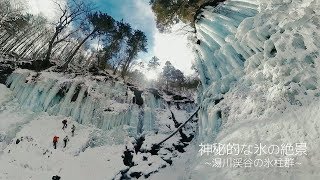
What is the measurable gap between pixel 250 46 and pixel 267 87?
10.1ft

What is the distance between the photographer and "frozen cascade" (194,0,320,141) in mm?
10086

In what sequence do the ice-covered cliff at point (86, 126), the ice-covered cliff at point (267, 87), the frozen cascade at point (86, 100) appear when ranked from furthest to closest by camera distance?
the frozen cascade at point (86, 100) → the ice-covered cliff at point (86, 126) → the ice-covered cliff at point (267, 87)

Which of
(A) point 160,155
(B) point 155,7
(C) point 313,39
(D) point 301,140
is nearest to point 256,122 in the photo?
(D) point 301,140

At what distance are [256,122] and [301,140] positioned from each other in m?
2.19

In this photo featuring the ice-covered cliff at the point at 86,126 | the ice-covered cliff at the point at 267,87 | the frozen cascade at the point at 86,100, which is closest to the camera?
the ice-covered cliff at the point at 267,87

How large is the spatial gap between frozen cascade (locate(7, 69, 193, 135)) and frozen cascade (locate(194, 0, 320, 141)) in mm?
5180

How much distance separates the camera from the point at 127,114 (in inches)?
878

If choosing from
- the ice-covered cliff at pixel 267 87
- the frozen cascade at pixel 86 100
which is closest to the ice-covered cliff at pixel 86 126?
the frozen cascade at pixel 86 100

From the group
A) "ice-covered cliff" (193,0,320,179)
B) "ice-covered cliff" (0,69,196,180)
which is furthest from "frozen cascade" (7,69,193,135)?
"ice-covered cliff" (193,0,320,179)

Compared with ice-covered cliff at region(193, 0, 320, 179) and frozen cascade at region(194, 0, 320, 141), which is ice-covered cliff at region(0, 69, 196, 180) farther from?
ice-covered cliff at region(193, 0, 320, 179)

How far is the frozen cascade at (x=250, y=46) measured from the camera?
10.1m

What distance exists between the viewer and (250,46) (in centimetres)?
1342

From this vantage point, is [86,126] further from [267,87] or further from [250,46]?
[267,87]

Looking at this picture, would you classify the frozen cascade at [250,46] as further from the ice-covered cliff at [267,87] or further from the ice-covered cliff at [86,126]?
the ice-covered cliff at [86,126]
